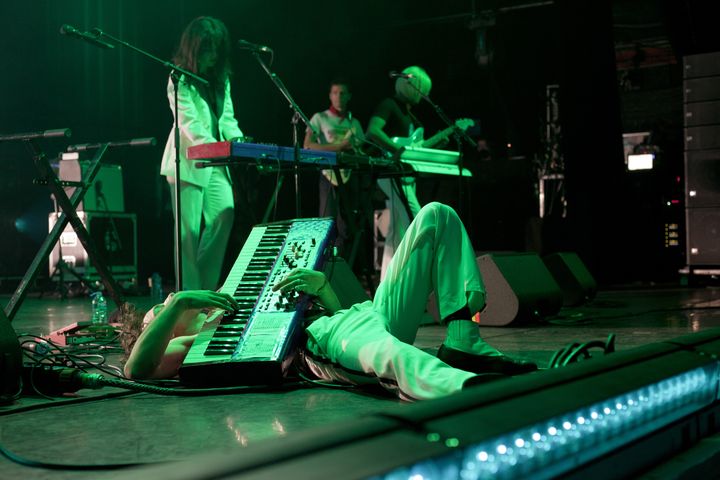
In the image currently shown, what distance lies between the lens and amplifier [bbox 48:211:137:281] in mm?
8406

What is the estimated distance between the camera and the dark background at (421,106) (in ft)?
25.2

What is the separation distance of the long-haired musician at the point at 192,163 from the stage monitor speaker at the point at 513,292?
1622mm

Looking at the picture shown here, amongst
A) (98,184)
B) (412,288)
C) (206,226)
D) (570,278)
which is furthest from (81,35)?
(98,184)

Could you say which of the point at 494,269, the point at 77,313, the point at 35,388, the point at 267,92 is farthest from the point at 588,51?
the point at 35,388

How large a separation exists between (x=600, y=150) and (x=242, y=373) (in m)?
6.02

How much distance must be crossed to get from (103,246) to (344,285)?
5.35 metres

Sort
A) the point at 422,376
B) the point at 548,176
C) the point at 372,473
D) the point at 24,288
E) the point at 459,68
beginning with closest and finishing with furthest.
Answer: the point at 372,473 → the point at 422,376 → the point at 24,288 → the point at 548,176 → the point at 459,68

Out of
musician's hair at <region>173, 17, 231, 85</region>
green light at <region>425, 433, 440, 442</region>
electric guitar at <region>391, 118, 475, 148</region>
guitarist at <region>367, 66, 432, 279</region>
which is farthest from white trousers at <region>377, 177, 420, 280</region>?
green light at <region>425, 433, 440, 442</region>

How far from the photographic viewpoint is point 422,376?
2168 mm

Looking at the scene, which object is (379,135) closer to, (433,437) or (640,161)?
(640,161)

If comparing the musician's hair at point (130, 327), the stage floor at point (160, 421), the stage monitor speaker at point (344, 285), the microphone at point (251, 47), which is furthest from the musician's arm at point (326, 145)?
the musician's hair at point (130, 327)

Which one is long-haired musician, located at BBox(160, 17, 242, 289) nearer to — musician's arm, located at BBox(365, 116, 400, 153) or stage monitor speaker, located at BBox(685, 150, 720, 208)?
musician's arm, located at BBox(365, 116, 400, 153)

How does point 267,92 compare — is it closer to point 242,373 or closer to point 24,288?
point 24,288

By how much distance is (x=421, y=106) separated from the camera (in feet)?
40.1
